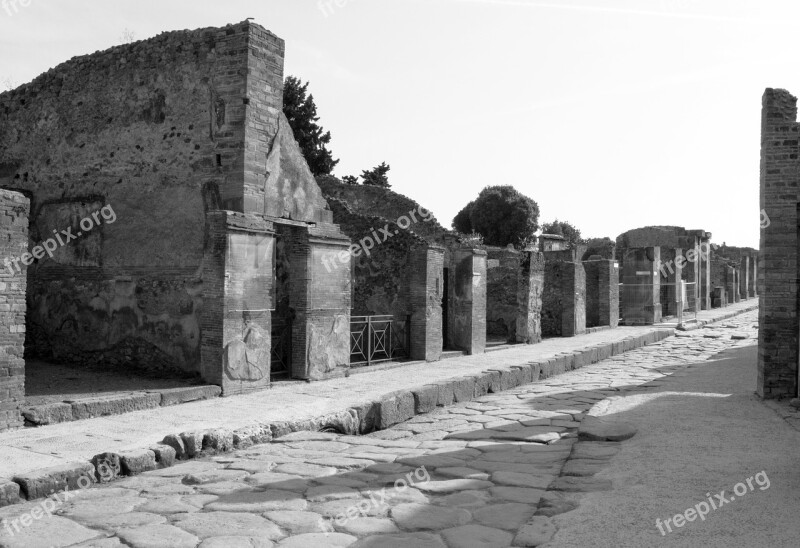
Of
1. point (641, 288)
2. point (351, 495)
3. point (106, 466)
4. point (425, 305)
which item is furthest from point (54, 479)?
point (641, 288)

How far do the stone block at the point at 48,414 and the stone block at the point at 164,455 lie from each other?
1836mm

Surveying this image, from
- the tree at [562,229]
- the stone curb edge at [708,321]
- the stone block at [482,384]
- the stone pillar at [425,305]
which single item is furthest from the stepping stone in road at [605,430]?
the tree at [562,229]

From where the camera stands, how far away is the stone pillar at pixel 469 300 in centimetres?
1387

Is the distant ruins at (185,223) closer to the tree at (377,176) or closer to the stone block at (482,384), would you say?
the stone block at (482,384)

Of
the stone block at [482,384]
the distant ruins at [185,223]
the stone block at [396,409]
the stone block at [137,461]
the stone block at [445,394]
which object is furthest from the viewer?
the stone block at [482,384]

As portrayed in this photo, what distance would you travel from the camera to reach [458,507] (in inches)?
176

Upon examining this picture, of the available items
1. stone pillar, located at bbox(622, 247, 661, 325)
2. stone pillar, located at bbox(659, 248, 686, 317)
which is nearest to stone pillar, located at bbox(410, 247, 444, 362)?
stone pillar, located at bbox(622, 247, 661, 325)

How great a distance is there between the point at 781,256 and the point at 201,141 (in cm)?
721

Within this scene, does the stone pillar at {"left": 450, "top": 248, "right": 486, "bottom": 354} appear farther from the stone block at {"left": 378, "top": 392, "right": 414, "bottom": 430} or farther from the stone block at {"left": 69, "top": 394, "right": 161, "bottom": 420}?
the stone block at {"left": 69, "top": 394, "right": 161, "bottom": 420}

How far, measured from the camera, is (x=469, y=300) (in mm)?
13883

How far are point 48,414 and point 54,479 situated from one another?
7.40 feet

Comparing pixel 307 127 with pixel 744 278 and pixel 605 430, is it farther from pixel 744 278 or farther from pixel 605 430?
pixel 744 278

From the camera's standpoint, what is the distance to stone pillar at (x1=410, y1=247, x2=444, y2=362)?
41.1 ft

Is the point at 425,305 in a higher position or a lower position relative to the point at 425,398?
higher
